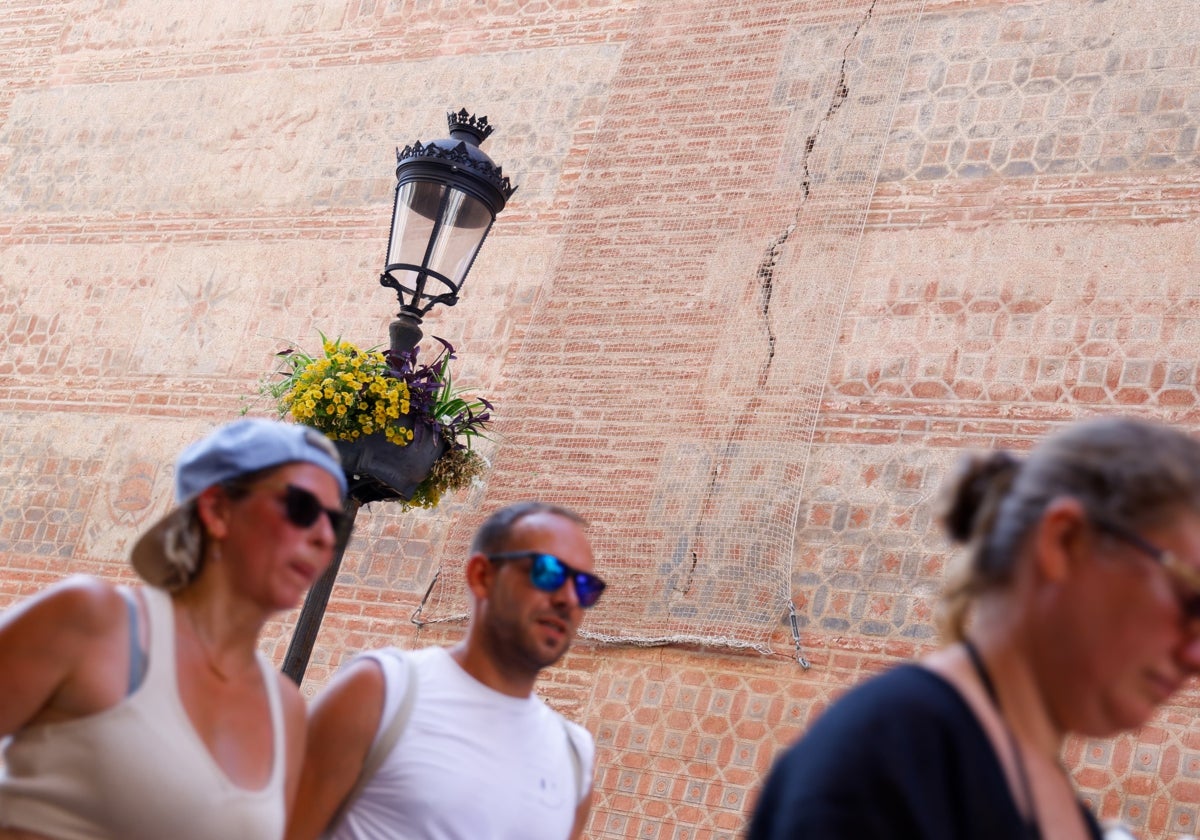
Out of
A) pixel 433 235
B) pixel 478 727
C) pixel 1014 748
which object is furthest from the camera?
pixel 433 235

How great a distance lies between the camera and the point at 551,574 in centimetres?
320

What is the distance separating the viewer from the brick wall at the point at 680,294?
25.5 ft

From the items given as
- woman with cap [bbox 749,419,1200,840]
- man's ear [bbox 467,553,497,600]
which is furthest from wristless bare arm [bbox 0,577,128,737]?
woman with cap [bbox 749,419,1200,840]

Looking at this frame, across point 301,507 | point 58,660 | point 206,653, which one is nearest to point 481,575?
point 301,507

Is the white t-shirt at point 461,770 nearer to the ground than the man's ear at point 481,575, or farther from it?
nearer to the ground

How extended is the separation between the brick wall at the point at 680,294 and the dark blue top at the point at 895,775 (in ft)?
18.4

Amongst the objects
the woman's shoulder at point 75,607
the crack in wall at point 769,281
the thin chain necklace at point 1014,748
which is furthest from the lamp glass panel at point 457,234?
the thin chain necklace at point 1014,748

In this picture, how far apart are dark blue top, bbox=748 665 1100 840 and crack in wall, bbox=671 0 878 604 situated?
650 cm

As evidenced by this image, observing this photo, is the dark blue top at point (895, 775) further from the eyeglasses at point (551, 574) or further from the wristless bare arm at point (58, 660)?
the eyeglasses at point (551, 574)

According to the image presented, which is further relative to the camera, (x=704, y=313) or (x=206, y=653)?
(x=704, y=313)

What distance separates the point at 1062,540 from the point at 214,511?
149 centimetres

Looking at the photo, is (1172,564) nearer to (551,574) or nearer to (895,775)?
(895,775)

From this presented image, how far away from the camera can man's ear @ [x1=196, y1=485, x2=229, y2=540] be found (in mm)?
2627

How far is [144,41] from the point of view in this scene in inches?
483
